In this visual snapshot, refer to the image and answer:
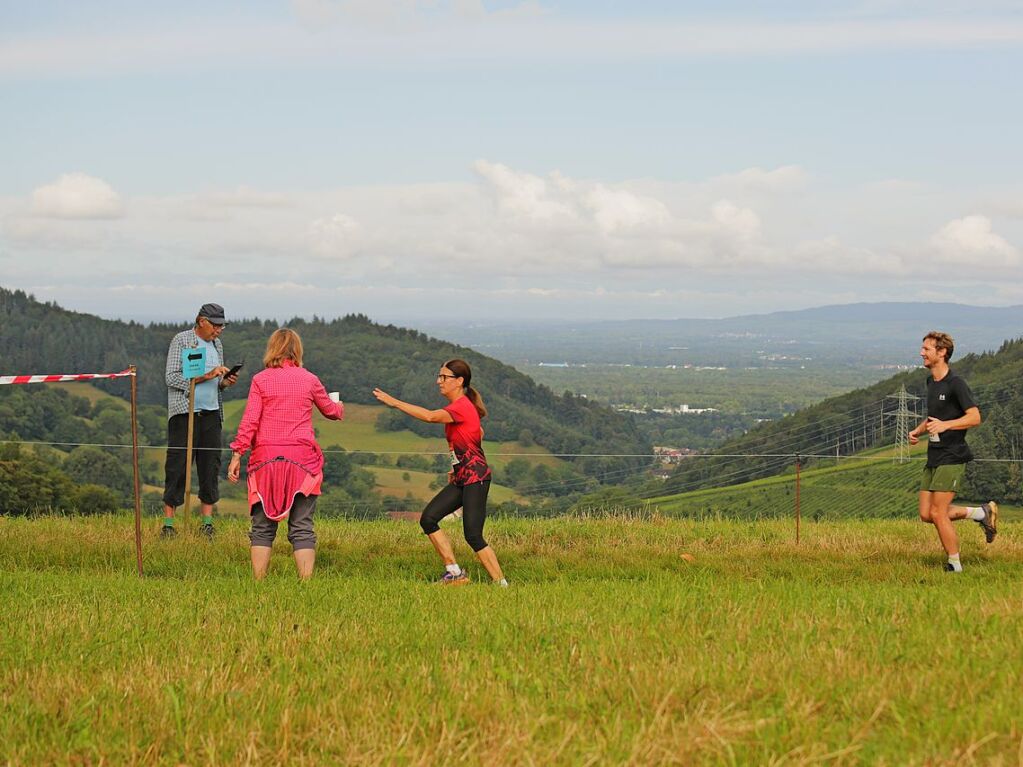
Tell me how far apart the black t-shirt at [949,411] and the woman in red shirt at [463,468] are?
4215 millimetres

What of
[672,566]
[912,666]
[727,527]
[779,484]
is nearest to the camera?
[912,666]

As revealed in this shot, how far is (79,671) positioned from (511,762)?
2.59 meters

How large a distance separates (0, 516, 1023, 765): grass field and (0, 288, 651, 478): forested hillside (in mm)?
125141

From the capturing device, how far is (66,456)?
8481cm

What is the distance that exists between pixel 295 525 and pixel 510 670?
4272 mm

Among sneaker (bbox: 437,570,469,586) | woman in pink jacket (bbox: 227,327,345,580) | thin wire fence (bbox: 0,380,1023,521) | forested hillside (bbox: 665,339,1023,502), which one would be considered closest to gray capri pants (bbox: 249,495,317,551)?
woman in pink jacket (bbox: 227,327,345,580)

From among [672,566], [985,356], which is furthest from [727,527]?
[985,356]

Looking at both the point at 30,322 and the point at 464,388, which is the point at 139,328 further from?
the point at 464,388

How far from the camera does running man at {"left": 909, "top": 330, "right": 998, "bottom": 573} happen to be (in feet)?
33.2

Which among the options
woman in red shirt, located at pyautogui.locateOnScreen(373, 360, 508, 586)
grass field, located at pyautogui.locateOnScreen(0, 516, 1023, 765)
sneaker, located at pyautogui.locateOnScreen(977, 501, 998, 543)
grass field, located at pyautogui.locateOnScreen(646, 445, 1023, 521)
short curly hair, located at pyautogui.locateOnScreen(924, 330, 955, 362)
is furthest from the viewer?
grass field, located at pyautogui.locateOnScreen(646, 445, 1023, 521)

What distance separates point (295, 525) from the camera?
9.31 meters

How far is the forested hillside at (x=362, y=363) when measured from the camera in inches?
5753

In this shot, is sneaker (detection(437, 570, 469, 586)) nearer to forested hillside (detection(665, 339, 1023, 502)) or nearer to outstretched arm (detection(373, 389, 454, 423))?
outstretched arm (detection(373, 389, 454, 423))

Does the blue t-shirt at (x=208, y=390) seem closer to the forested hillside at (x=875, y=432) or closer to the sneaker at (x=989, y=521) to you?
the sneaker at (x=989, y=521)
